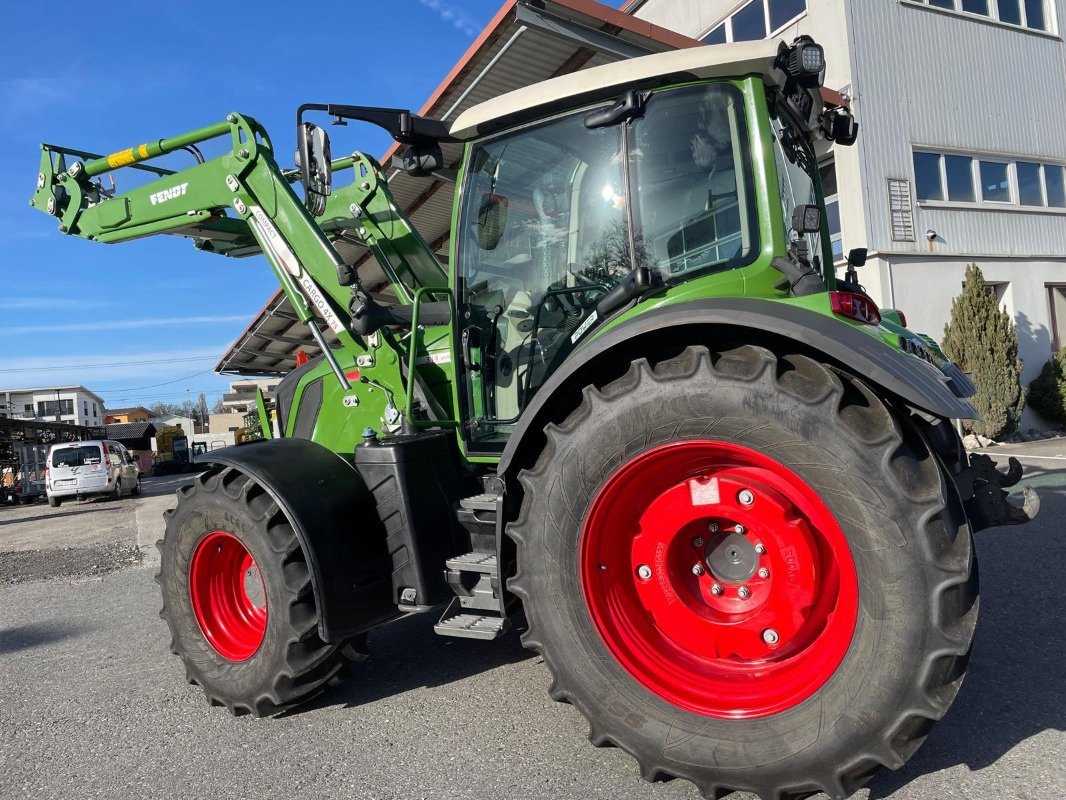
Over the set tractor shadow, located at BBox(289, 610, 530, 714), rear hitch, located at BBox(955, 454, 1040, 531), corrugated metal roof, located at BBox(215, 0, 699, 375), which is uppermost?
corrugated metal roof, located at BBox(215, 0, 699, 375)

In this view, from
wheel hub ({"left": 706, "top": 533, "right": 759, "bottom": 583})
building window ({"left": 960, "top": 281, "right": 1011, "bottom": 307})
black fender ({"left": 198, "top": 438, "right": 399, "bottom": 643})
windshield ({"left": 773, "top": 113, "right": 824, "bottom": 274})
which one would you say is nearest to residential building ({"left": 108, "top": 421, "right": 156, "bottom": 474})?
building window ({"left": 960, "top": 281, "right": 1011, "bottom": 307})

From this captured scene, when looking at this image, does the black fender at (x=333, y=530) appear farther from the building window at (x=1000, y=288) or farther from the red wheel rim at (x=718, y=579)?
the building window at (x=1000, y=288)

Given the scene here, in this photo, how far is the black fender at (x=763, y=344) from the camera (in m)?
2.14

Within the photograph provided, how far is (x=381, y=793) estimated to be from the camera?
2521 millimetres

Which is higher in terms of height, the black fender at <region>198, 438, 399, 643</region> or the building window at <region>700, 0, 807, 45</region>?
the building window at <region>700, 0, 807, 45</region>

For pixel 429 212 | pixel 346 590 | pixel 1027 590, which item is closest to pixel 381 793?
pixel 346 590

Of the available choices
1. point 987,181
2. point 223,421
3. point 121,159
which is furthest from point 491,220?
point 223,421

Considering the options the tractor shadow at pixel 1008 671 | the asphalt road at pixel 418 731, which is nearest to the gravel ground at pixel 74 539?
the asphalt road at pixel 418 731

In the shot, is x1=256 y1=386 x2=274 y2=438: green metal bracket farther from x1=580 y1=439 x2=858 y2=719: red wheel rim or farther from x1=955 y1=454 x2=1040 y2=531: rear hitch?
x1=955 y1=454 x2=1040 y2=531: rear hitch

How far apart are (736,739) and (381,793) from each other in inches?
47.8

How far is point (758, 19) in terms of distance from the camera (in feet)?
46.0

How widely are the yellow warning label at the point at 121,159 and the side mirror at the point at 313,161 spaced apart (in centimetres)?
160

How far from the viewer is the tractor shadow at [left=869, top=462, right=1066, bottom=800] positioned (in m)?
2.43

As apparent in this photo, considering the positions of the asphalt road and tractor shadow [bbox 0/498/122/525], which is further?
tractor shadow [bbox 0/498/122/525]
